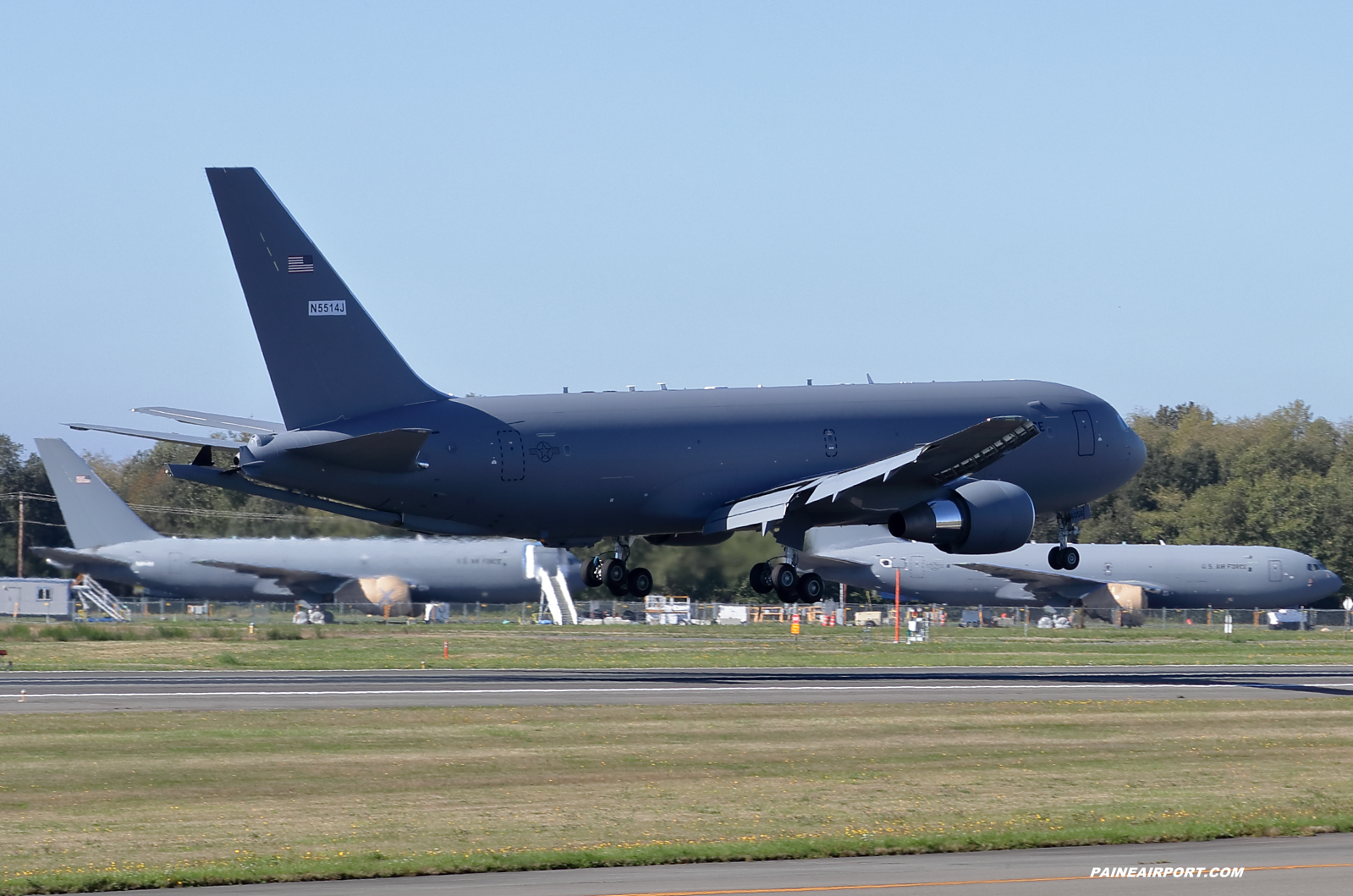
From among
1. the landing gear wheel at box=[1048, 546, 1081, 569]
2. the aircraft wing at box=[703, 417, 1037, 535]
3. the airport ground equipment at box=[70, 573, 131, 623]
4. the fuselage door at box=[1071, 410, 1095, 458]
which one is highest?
the fuselage door at box=[1071, 410, 1095, 458]

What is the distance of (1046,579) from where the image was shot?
312 feet

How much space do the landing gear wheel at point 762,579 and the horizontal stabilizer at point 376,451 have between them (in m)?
11.7

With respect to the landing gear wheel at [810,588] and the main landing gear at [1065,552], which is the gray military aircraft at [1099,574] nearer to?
the main landing gear at [1065,552]

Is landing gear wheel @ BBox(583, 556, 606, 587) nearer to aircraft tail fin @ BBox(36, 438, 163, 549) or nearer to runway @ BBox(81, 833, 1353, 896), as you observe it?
runway @ BBox(81, 833, 1353, 896)

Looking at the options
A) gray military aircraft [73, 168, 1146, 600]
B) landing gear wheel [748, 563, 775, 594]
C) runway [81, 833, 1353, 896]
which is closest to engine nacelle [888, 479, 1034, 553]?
gray military aircraft [73, 168, 1146, 600]

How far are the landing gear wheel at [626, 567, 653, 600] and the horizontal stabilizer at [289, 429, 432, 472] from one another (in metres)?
9.12

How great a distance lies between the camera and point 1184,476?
402 ft

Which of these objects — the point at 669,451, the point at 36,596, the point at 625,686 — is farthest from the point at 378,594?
the point at 625,686

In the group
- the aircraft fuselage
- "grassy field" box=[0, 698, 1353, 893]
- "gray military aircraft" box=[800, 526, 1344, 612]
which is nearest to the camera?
"grassy field" box=[0, 698, 1353, 893]

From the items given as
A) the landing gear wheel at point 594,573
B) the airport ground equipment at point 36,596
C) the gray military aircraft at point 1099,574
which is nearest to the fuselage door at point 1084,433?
the landing gear wheel at point 594,573

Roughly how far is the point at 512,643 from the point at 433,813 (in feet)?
142

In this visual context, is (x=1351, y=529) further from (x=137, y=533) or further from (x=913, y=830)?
(x=913, y=830)

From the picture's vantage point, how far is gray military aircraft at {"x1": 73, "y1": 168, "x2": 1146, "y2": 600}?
136 ft

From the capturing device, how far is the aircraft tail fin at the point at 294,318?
41250mm
